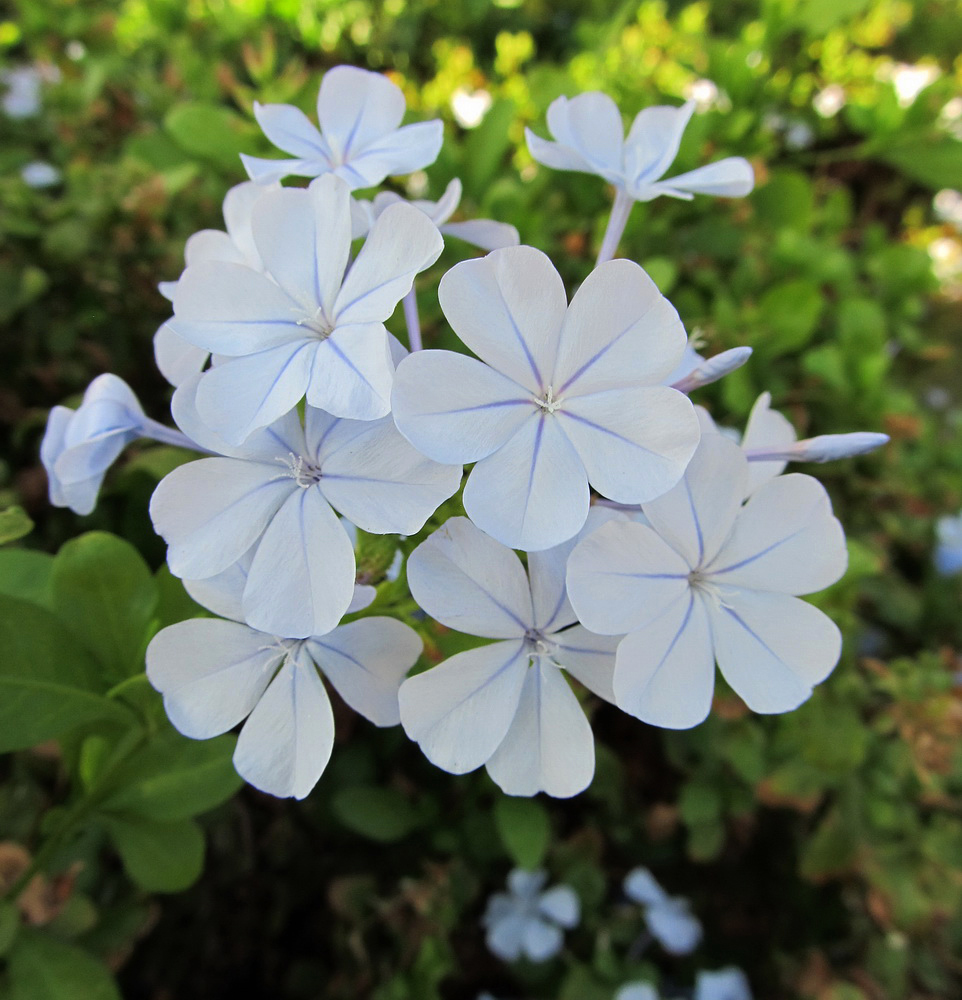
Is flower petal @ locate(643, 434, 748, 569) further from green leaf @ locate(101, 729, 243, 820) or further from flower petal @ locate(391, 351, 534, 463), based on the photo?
green leaf @ locate(101, 729, 243, 820)

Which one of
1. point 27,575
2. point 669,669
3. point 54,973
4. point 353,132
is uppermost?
point 353,132

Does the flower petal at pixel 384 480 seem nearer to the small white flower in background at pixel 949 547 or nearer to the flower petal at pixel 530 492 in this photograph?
the flower petal at pixel 530 492

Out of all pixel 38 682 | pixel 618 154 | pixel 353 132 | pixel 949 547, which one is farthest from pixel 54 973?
pixel 949 547

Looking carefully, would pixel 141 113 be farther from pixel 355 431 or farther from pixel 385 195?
pixel 355 431

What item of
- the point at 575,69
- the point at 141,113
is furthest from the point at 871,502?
the point at 141,113

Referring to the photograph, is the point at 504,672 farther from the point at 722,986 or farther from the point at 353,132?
the point at 722,986

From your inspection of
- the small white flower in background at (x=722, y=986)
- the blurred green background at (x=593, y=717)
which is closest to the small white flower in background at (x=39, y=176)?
the blurred green background at (x=593, y=717)

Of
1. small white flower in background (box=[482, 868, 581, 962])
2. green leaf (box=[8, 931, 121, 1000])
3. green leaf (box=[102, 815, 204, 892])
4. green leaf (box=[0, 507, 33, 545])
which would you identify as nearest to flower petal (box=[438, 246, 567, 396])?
green leaf (box=[0, 507, 33, 545])
